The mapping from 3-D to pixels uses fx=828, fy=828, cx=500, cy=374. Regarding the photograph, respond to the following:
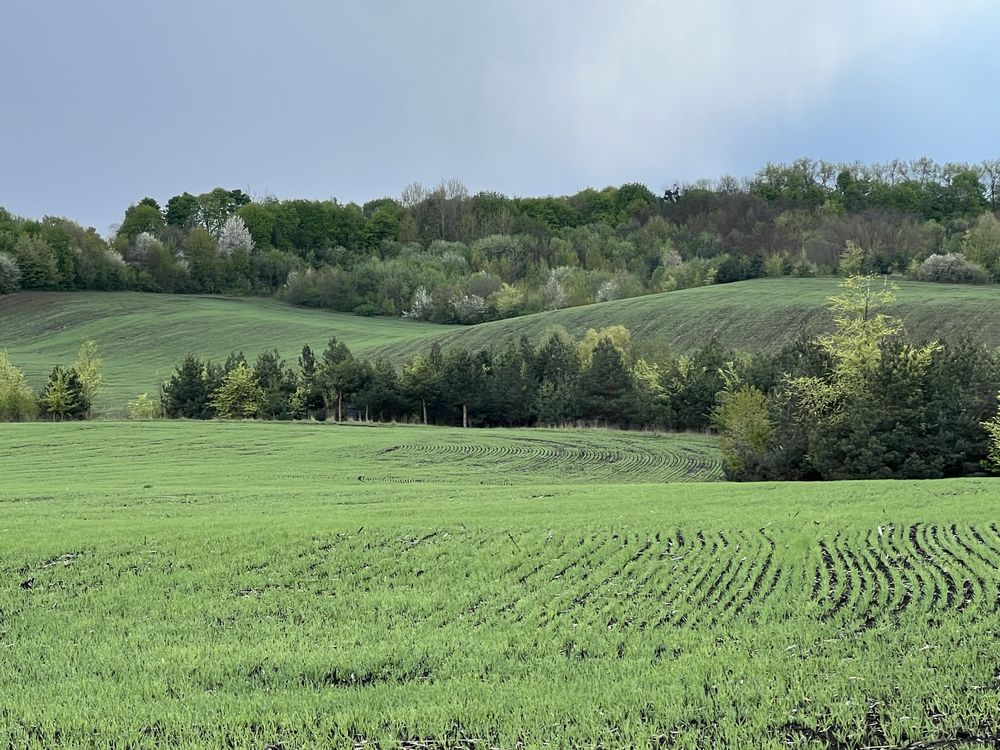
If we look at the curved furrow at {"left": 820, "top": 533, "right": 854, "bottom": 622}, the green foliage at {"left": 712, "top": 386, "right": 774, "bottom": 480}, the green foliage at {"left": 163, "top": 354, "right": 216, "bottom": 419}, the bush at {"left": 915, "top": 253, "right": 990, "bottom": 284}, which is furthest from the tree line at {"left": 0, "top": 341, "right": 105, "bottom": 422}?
the bush at {"left": 915, "top": 253, "right": 990, "bottom": 284}

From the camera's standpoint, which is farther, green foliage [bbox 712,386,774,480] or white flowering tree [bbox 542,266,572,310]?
Answer: white flowering tree [bbox 542,266,572,310]

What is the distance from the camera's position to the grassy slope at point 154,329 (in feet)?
393

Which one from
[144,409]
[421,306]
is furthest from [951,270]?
[144,409]

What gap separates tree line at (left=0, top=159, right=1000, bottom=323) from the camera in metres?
148

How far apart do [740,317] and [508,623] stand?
350ft

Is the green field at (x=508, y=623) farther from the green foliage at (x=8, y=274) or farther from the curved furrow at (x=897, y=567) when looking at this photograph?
the green foliage at (x=8, y=274)

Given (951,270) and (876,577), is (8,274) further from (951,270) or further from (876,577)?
(876,577)

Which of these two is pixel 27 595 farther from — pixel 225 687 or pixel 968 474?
pixel 968 474

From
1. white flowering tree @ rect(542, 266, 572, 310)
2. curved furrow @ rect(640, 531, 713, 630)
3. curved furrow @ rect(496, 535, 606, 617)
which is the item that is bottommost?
curved furrow @ rect(496, 535, 606, 617)

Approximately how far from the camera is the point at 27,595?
52.1ft

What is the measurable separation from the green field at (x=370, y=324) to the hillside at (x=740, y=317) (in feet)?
0.51

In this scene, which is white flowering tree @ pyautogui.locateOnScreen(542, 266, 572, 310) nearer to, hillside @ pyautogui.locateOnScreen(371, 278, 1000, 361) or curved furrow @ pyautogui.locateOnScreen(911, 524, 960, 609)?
hillside @ pyautogui.locateOnScreen(371, 278, 1000, 361)

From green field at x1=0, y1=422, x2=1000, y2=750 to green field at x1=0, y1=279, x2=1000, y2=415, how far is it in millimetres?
72983

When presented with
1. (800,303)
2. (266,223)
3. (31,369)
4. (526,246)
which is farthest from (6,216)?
(800,303)
